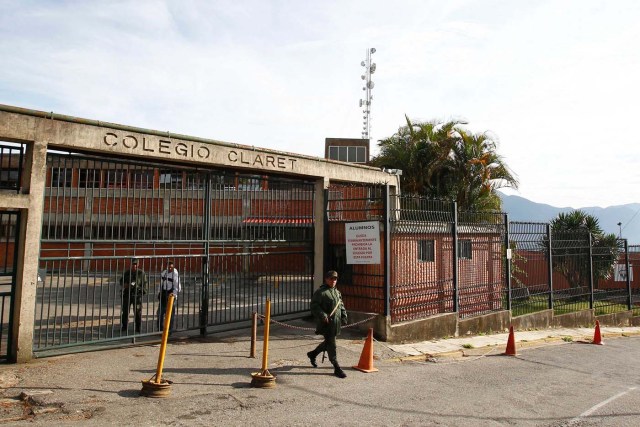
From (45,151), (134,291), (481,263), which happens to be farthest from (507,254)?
(45,151)

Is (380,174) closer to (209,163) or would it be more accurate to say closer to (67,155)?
(209,163)

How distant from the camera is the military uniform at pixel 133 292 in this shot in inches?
392

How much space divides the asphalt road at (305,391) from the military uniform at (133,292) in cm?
111

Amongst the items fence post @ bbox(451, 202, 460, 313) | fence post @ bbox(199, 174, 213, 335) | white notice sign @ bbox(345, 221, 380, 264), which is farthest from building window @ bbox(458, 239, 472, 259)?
fence post @ bbox(199, 174, 213, 335)

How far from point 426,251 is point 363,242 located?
2.39 metres

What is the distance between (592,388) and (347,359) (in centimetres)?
434

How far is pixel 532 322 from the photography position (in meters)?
15.5

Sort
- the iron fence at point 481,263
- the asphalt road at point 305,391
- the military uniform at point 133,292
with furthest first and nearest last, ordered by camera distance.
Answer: the iron fence at point 481,263
the military uniform at point 133,292
the asphalt road at point 305,391

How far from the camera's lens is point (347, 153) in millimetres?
44531

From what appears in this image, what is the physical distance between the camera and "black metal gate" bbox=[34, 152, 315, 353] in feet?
29.0

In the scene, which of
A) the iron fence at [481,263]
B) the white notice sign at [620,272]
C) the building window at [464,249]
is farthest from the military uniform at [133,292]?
the white notice sign at [620,272]

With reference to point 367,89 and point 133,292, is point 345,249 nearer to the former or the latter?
point 133,292

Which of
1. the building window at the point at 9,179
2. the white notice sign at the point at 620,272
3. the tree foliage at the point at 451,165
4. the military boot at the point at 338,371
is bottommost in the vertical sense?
the military boot at the point at 338,371

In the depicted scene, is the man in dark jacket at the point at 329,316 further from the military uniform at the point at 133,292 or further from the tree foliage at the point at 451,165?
the tree foliage at the point at 451,165
